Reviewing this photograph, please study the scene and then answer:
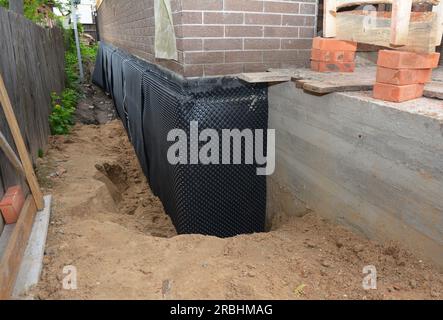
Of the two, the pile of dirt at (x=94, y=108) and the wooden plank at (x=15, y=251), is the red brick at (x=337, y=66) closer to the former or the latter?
the wooden plank at (x=15, y=251)

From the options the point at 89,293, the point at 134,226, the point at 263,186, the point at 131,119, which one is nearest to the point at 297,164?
the point at 263,186

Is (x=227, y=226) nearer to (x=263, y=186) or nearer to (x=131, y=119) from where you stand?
(x=263, y=186)

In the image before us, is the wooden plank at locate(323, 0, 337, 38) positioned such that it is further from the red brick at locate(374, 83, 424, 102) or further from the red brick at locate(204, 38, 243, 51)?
the red brick at locate(204, 38, 243, 51)

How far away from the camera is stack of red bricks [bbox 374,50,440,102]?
2080mm

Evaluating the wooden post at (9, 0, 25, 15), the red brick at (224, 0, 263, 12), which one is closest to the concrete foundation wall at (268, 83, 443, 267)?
the red brick at (224, 0, 263, 12)

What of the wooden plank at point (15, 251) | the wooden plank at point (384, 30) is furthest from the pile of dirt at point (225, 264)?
the wooden plank at point (384, 30)

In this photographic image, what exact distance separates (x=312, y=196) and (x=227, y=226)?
1.07m

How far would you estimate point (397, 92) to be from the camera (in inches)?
83.9

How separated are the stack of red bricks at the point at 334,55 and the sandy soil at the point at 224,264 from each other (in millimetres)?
1402

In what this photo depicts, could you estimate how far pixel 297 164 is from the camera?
126 inches

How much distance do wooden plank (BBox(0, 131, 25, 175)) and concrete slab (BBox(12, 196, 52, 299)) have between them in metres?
0.41

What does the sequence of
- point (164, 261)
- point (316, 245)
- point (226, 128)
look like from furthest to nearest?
point (226, 128) < point (316, 245) < point (164, 261)

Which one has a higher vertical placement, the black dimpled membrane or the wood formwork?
the wood formwork

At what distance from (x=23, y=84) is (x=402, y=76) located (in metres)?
4.11
